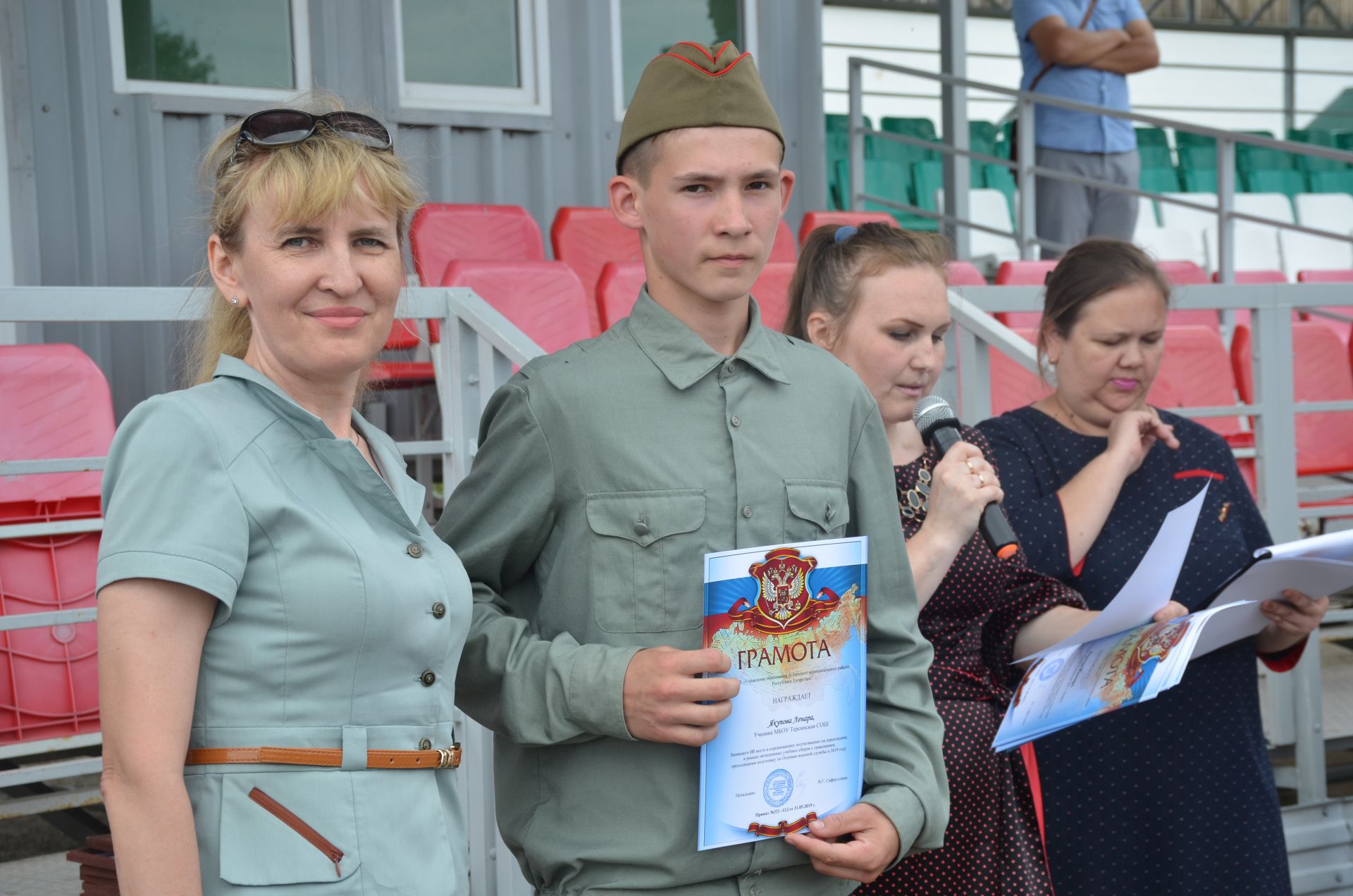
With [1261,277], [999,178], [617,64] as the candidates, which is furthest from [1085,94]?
[999,178]

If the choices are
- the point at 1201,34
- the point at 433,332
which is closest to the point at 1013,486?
the point at 433,332

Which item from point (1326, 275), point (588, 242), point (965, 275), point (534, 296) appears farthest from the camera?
point (1326, 275)

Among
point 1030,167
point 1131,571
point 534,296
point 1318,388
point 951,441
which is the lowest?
point 1131,571

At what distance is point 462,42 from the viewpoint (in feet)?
20.5

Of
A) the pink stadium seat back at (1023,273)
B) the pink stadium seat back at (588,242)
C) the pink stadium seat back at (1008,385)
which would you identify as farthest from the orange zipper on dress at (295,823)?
the pink stadium seat back at (1023,273)

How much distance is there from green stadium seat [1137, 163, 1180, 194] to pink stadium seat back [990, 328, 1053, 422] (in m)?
8.64

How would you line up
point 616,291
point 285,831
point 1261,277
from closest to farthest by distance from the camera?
point 285,831 → point 616,291 → point 1261,277

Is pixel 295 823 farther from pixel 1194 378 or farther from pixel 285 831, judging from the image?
pixel 1194 378

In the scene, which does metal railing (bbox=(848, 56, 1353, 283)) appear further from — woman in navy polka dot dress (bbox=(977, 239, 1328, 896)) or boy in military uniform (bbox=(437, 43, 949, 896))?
boy in military uniform (bbox=(437, 43, 949, 896))

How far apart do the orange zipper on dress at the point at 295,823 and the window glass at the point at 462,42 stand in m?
5.38

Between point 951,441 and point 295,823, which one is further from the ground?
point 951,441

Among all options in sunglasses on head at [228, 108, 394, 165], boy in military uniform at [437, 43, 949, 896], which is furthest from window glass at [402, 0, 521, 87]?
sunglasses on head at [228, 108, 394, 165]

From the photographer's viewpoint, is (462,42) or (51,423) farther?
(462,42)

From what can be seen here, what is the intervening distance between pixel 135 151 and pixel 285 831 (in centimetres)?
484
